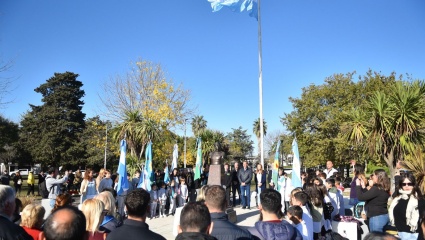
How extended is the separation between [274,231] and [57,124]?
49.4m

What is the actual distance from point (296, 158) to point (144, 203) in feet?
24.3

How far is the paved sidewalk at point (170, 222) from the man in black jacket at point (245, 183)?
0.54m

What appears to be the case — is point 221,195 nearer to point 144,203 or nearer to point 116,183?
point 144,203

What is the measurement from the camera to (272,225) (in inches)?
138

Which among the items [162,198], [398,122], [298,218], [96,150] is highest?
[96,150]

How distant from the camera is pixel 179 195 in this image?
1327 cm

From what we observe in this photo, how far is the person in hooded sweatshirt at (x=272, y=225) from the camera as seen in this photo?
345cm

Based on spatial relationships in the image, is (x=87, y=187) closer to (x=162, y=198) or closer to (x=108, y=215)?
(x=162, y=198)

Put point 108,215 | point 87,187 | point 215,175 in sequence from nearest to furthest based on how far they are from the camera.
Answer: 1. point 108,215
2. point 87,187
3. point 215,175

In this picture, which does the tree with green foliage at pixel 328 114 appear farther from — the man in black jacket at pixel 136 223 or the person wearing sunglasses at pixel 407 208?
the man in black jacket at pixel 136 223

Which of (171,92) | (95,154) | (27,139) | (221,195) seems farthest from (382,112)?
(27,139)

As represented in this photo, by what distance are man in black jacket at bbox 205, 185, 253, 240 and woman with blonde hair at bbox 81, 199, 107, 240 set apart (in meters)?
1.14

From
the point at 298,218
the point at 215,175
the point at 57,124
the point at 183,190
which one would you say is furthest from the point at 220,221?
the point at 57,124

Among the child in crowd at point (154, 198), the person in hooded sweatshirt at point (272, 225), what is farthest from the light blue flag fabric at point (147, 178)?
the person in hooded sweatshirt at point (272, 225)
